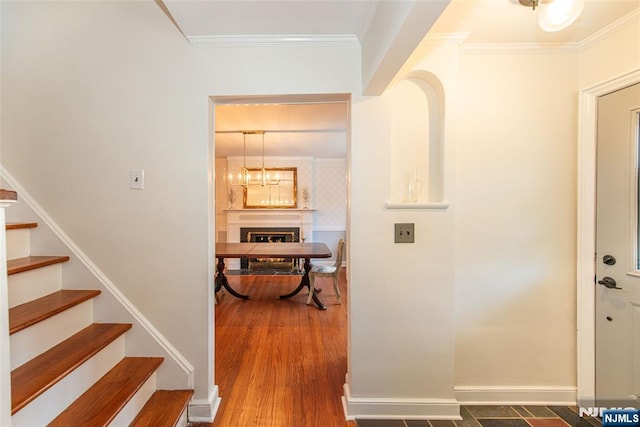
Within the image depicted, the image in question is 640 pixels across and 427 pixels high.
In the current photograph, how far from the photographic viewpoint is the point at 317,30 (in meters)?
1.58

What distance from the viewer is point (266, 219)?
232 inches

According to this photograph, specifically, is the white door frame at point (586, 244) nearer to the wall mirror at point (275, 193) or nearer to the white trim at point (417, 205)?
the white trim at point (417, 205)

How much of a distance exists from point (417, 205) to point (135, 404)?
191 centimetres

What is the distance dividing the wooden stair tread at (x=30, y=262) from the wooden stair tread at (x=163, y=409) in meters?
0.96

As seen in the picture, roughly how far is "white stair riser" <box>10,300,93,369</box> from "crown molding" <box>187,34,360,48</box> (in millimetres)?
1681

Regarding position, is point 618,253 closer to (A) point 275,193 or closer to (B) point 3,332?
(B) point 3,332

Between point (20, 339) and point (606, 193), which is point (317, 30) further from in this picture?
point (20, 339)

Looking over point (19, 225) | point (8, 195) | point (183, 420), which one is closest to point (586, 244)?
point (183, 420)

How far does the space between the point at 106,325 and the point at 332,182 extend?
4817 millimetres

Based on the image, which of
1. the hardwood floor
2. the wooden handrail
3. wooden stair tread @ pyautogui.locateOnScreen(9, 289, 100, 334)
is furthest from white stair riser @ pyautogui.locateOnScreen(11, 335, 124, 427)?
the wooden handrail

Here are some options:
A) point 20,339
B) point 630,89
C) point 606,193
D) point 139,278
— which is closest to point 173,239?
point 139,278

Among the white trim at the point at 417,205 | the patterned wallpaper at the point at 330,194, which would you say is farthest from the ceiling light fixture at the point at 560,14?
the patterned wallpaper at the point at 330,194

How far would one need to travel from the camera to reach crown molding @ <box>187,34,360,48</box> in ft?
5.28

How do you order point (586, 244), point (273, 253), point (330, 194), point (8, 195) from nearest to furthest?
point (8, 195), point (586, 244), point (273, 253), point (330, 194)
